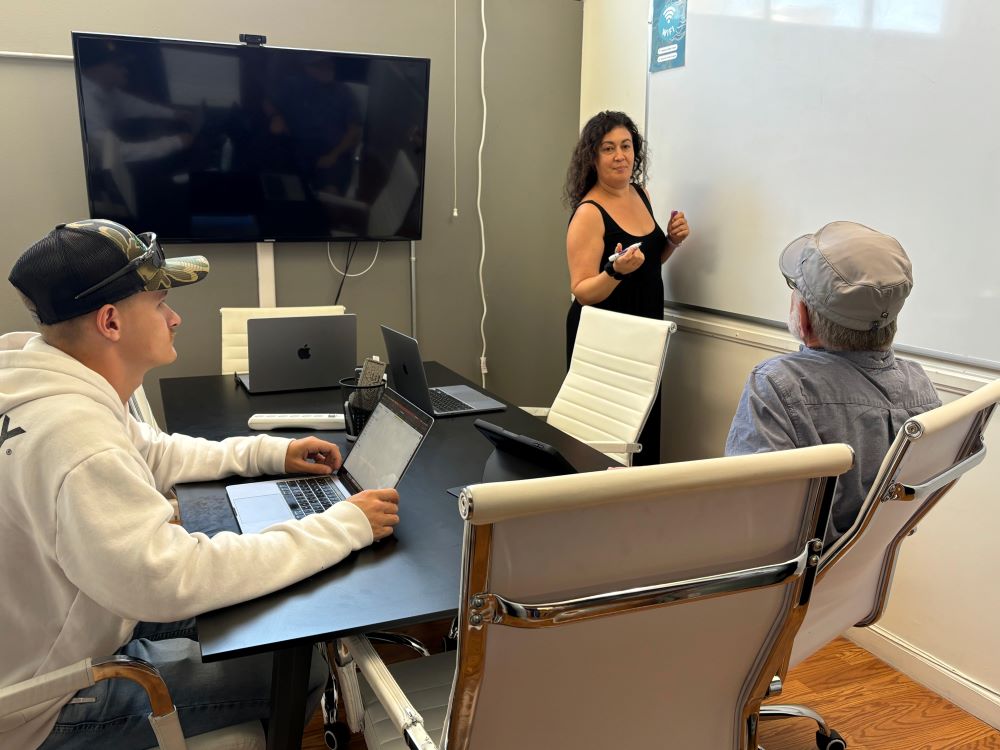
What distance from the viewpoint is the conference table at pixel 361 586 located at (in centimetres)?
119

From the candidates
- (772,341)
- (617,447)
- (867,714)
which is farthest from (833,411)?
(772,341)

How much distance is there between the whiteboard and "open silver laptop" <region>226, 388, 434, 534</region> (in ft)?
5.47

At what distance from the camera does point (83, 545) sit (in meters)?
1.14

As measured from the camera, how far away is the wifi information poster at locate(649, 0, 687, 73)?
3408 mm

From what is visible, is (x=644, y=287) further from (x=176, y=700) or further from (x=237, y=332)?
(x=176, y=700)

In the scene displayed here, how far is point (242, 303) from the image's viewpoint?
152 inches

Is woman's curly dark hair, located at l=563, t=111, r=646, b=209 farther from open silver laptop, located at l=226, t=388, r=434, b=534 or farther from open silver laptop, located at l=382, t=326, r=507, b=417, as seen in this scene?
open silver laptop, located at l=226, t=388, r=434, b=534

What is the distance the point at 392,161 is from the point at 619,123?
1.11 metres

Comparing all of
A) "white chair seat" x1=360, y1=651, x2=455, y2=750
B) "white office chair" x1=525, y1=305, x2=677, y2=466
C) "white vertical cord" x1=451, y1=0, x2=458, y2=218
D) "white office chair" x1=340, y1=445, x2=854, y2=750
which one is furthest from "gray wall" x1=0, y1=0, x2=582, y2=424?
"white office chair" x1=340, y1=445, x2=854, y2=750

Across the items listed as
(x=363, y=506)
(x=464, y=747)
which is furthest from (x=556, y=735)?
(x=363, y=506)

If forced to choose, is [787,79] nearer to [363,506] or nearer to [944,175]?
[944,175]

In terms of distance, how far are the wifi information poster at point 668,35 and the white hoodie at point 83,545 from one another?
284 centimetres

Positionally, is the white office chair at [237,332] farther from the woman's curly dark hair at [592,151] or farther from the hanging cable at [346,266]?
the woman's curly dark hair at [592,151]

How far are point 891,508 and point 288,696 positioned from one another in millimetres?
1027
